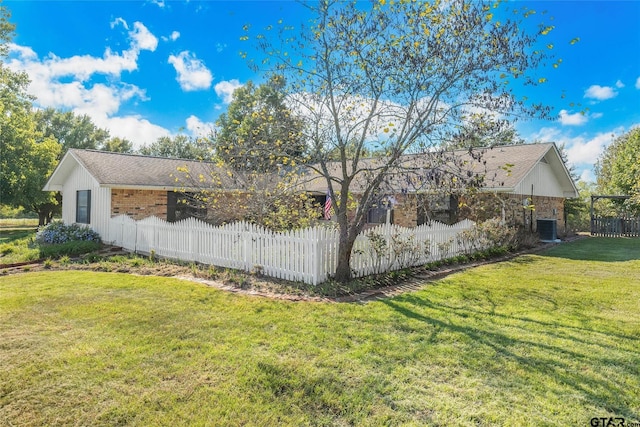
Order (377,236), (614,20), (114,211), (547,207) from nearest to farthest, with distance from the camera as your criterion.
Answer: (377,236)
(614,20)
(114,211)
(547,207)

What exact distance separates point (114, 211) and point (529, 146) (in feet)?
58.9

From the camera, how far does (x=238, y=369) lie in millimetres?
3652

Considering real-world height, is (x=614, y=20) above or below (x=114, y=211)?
above

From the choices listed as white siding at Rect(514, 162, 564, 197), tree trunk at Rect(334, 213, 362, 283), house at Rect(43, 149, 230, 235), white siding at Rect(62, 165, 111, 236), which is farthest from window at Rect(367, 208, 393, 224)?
white siding at Rect(62, 165, 111, 236)

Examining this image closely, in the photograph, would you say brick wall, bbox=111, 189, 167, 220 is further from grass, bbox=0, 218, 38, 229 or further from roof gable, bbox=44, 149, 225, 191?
grass, bbox=0, 218, 38, 229

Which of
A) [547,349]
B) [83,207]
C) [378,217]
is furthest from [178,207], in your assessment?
[547,349]

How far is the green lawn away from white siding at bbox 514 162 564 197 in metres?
10.0

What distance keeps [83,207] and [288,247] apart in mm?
11486

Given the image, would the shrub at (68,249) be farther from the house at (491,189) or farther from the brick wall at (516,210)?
the brick wall at (516,210)

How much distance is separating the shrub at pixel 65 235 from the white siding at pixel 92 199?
38 centimetres

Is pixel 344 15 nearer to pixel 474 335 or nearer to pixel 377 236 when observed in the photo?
pixel 377 236

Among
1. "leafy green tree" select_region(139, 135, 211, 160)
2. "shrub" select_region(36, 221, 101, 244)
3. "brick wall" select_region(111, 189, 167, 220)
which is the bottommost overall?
"shrub" select_region(36, 221, 101, 244)

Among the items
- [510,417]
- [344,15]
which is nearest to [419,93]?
[344,15]

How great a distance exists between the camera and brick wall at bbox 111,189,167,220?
526 inches
